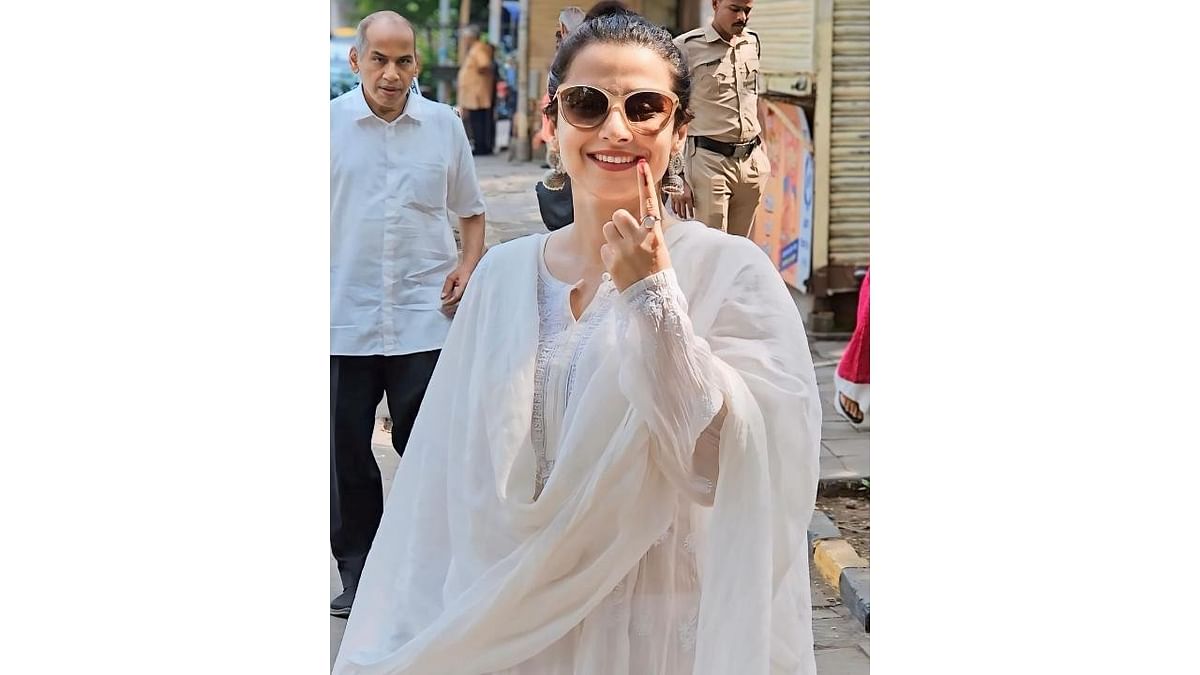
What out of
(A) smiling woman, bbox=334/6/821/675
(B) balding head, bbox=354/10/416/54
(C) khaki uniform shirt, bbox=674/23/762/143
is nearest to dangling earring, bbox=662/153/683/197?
(A) smiling woman, bbox=334/6/821/675

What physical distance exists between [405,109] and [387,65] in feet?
0.42

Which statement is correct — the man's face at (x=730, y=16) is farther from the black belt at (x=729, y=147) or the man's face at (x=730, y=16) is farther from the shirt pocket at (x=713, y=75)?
the black belt at (x=729, y=147)

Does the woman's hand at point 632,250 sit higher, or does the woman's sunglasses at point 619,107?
the woman's sunglasses at point 619,107

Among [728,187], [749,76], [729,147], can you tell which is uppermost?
[749,76]

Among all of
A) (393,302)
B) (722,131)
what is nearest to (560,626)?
(393,302)

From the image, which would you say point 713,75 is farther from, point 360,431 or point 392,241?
point 360,431

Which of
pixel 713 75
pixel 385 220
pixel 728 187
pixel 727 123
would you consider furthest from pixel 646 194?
pixel 727 123

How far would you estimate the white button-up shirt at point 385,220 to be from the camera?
3.33m

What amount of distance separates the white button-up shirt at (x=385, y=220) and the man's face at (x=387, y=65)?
0.03 m

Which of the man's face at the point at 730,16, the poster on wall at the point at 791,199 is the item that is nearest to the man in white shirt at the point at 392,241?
the man's face at the point at 730,16

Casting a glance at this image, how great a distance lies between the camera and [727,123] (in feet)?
13.5

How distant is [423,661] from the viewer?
178 cm

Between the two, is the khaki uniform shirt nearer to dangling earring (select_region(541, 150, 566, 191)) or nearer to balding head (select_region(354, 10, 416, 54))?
balding head (select_region(354, 10, 416, 54))

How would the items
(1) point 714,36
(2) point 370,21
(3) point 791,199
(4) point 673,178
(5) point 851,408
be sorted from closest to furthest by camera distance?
(4) point 673,178 → (2) point 370,21 → (1) point 714,36 → (5) point 851,408 → (3) point 791,199
